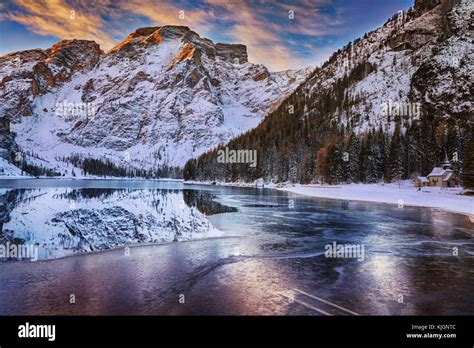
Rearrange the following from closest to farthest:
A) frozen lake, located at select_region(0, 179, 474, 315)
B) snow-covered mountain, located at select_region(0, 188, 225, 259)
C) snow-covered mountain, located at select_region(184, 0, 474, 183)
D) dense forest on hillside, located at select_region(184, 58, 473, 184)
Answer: frozen lake, located at select_region(0, 179, 474, 315) < snow-covered mountain, located at select_region(0, 188, 225, 259) < dense forest on hillside, located at select_region(184, 58, 473, 184) < snow-covered mountain, located at select_region(184, 0, 474, 183)

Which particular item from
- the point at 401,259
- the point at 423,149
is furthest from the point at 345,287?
the point at 423,149

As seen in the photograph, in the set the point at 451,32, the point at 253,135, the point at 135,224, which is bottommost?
the point at 135,224

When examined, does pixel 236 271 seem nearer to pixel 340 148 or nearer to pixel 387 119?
pixel 340 148

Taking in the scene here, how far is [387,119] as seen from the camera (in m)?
139

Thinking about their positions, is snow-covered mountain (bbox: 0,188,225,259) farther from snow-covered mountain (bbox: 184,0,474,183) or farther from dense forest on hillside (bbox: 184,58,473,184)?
snow-covered mountain (bbox: 184,0,474,183)

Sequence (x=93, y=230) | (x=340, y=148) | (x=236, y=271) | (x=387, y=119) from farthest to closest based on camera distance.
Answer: (x=387, y=119), (x=340, y=148), (x=93, y=230), (x=236, y=271)

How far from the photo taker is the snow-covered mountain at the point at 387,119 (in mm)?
89062

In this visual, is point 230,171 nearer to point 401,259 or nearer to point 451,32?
point 451,32

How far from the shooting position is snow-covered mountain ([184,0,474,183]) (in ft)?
292

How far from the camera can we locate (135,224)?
23703 mm

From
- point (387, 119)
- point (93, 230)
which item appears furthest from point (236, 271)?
point (387, 119)

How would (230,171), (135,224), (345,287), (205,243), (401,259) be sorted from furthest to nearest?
(230,171) < (135,224) < (205,243) < (401,259) < (345,287)

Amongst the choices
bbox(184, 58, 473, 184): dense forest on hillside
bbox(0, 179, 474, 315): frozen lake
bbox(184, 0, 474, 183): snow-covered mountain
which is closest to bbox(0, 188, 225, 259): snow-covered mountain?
bbox(0, 179, 474, 315): frozen lake
